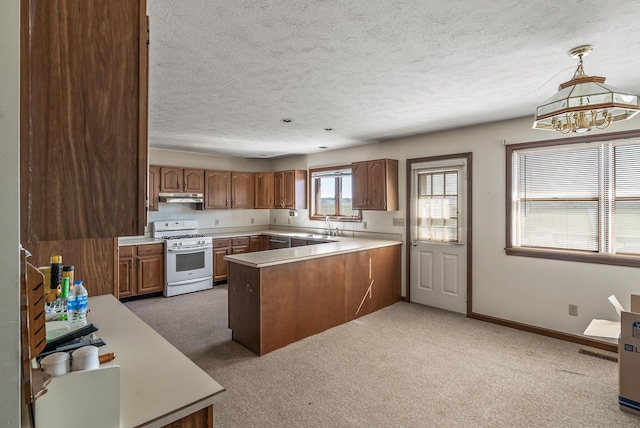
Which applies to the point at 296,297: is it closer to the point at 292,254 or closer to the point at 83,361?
the point at 292,254

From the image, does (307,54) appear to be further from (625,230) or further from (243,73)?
(625,230)

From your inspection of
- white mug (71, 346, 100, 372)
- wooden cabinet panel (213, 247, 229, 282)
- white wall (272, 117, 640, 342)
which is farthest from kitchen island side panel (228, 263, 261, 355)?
white wall (272, 117, 640, 342)

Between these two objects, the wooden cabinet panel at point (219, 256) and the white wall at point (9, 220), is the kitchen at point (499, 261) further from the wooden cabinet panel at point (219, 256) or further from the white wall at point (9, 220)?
the wooden cabinet panel at point (219, 256)

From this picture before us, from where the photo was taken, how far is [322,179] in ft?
20.6

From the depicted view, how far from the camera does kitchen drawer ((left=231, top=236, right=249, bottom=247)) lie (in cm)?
620

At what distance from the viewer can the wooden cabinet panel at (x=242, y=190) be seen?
21.4ft

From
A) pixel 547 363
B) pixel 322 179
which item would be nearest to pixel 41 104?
pixel 547 363

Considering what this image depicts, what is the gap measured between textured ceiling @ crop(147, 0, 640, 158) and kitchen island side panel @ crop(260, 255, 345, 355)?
5.63ft

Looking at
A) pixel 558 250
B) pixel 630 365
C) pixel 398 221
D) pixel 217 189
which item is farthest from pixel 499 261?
pixel 217 189

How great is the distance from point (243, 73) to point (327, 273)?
2.31 meters

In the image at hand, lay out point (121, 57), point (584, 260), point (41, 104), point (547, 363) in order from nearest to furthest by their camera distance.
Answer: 1. point (41, 104)
2. point (121, 57)
3. point (547, 363)
4. point (584, 260)

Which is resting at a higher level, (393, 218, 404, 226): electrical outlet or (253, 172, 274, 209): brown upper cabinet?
(253, 172, 274, 209): brown upper cabinet

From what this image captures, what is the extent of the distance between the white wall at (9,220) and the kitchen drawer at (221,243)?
5516mm

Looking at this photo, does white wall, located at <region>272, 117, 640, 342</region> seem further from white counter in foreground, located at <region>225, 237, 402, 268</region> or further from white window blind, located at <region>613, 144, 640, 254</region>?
white counter in foreground, located at <region>225, 237, 402, 268</region>
